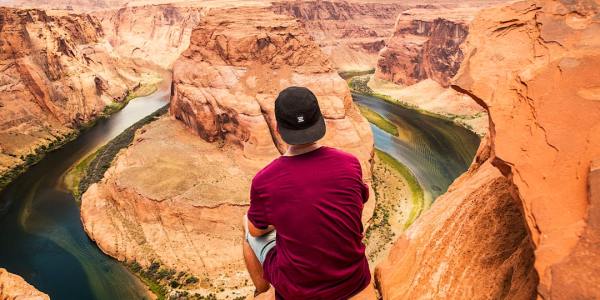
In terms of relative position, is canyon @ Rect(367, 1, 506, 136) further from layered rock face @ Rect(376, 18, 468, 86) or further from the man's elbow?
the man's elbow

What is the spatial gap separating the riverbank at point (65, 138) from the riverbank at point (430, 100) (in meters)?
42.8

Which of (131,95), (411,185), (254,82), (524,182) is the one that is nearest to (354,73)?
(131,95)

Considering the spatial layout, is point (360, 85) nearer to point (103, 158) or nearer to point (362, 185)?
point (103, 158)

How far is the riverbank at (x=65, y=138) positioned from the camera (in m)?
39.6

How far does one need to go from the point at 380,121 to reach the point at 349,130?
22.5 metres

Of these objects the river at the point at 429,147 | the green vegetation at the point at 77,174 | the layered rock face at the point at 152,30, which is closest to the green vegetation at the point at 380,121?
the river at the point at 429,147

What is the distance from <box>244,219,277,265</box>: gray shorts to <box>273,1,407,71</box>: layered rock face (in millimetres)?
88541

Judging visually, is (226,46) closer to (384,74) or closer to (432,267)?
(432,267)

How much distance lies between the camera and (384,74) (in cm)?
8019

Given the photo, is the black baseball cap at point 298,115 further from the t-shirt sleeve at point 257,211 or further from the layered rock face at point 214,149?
the layered rock face at point 214,149

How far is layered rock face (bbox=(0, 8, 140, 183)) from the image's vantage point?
44.9 meters

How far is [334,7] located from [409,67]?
38.4 metres

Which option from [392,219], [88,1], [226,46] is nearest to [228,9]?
[226,46]

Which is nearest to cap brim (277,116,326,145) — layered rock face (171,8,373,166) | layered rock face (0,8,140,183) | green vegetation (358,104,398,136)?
layered rock face (171,8,373,166)
